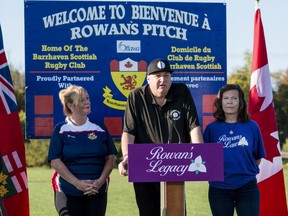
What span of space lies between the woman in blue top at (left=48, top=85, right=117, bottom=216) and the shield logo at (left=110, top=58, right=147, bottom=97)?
1.36m

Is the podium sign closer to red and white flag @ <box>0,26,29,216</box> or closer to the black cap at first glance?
the black cap

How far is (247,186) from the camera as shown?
5121 millimetres

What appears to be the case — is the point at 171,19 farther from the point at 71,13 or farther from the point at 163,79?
the point at 163,79

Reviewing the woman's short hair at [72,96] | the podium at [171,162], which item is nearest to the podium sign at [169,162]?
the podium at [171,162]

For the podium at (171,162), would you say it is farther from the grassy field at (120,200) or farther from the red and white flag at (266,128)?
the grassy field at (120,200)

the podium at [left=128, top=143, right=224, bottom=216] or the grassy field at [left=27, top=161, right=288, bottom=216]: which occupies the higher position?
the podium at [left=128, top=143, right=224, bottom=216]

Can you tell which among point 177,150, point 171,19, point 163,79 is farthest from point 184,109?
point 171,19

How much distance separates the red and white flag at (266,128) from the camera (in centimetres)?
676

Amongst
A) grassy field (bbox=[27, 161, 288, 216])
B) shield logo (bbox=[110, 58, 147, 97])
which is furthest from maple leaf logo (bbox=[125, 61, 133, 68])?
grassy field (bbox=[27, 161, 288, 216])

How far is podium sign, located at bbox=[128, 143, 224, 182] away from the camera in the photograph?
440 cm

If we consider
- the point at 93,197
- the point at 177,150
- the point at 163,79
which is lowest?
the point at 93,197

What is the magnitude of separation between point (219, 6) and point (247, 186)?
2.21 m

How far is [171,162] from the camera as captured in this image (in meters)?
4.43

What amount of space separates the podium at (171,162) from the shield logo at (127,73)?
2.20 meters
